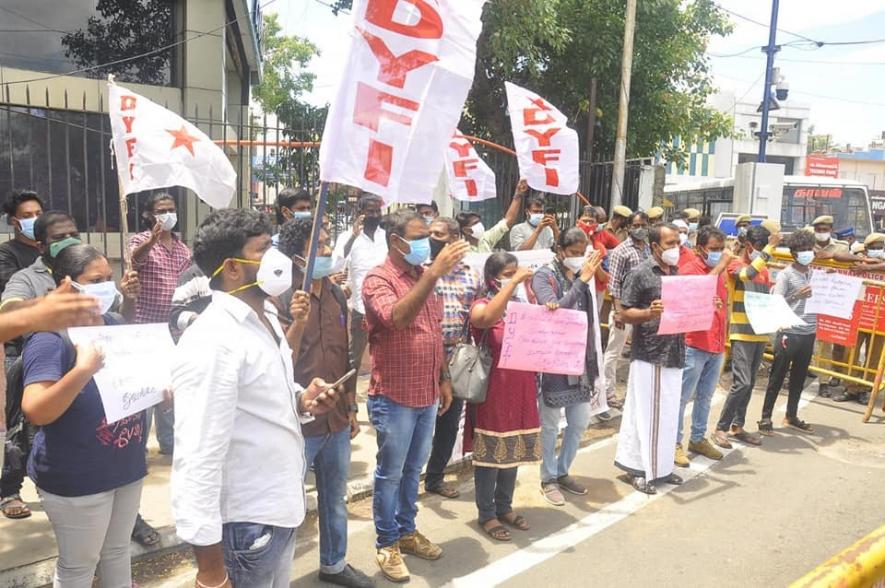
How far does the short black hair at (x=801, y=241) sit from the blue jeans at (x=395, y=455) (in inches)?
176

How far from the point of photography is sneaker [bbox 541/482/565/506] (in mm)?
4844

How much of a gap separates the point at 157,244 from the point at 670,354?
366 centimetres

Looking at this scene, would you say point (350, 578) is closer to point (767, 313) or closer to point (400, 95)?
point (400, 95)

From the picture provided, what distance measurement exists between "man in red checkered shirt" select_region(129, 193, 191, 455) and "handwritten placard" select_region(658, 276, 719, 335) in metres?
3.34

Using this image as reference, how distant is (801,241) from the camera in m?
6.67

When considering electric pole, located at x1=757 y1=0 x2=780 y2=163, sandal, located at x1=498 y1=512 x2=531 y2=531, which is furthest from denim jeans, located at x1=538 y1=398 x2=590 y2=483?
electric pole, located at x1=757 y1=0 x2=780 y2=163

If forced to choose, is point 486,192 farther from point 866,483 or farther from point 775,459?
point 866,483

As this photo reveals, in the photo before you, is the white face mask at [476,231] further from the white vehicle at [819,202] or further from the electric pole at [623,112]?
the white vehicle at [819,202]

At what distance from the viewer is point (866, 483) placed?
553 centimetres

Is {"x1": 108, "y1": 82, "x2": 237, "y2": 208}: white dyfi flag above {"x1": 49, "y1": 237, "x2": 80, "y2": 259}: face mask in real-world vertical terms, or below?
above

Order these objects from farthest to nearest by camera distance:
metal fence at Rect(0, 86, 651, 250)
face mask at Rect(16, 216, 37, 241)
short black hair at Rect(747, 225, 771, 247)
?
metal fence at Rect(0, 86, 651, 250) < short black hair at Rect(747, 225, 771, 247) < face mask at Rect(16, 216, 37, 241)

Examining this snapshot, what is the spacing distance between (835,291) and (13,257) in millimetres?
7134

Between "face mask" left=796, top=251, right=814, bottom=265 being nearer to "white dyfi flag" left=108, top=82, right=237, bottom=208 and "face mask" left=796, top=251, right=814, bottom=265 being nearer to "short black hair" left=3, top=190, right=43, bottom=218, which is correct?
"white dyfi flag" left=108, top=82, right=237, bottom=208

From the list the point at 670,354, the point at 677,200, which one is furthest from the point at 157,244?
the point at 677,200
